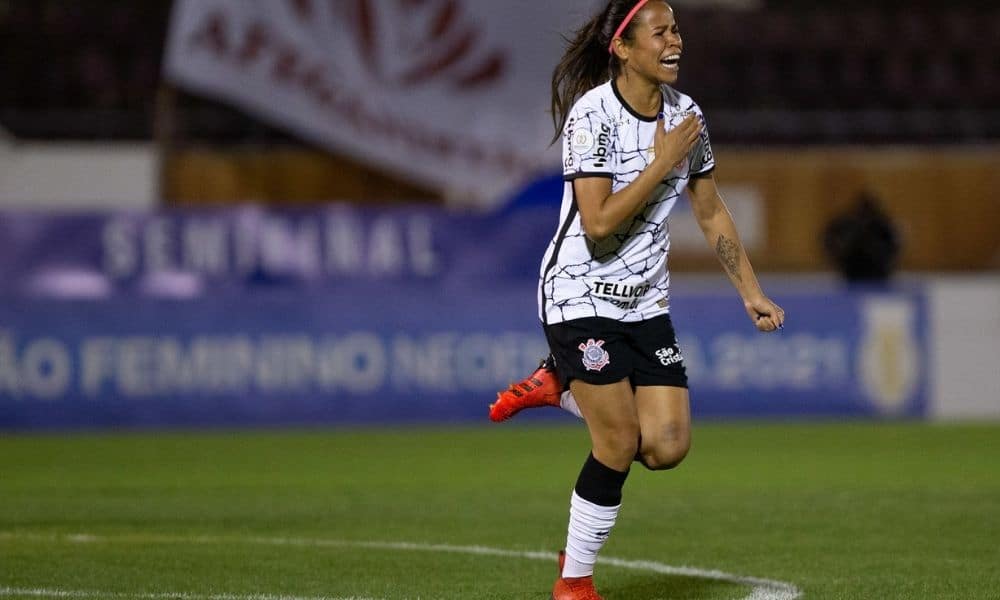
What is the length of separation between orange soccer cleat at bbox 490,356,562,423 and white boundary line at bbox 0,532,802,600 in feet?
3.18

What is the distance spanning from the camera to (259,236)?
1642cm

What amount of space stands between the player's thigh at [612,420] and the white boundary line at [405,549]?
32.2 inches

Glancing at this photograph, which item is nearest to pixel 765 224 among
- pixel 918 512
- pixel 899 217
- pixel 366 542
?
pixel 899 217

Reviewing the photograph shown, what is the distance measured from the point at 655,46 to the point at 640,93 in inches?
7.0

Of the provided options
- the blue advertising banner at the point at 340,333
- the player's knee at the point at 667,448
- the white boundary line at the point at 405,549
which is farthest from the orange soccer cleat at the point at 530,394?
the blue advertising banner at the point at 340,333

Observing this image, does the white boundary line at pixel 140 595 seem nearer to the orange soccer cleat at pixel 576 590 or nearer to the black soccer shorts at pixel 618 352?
the orange soccer cleat at pixel 576 590

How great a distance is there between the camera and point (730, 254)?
232 inches

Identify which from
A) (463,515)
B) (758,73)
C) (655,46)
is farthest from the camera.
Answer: (758,73)

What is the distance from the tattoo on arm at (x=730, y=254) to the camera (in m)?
5.88

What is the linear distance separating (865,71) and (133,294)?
1021cm

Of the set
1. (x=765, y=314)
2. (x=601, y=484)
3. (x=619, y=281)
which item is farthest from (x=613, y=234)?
(x=601, y=484)

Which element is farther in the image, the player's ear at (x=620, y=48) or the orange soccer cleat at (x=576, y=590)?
the orange soccer cleat at (x=576, y=590)

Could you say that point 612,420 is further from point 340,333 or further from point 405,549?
point 340,333

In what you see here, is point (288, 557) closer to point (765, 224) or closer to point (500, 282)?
point (500, 282)
